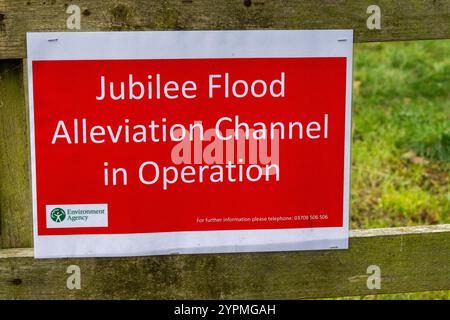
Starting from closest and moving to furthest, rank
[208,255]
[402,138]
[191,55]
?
[191,55] < [208,255] < [402,138]

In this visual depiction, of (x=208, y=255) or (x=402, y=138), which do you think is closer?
(x=208, y=255)

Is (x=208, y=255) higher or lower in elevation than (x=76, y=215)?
lower

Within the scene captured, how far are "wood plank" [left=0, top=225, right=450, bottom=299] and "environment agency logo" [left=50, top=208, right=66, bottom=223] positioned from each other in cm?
15

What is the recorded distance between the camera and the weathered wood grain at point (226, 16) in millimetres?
2090

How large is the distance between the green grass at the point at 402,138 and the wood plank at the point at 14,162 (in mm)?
1774

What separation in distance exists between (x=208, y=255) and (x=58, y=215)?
0.44m

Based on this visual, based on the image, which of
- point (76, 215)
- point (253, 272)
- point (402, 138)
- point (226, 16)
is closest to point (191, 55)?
point (226, 16)

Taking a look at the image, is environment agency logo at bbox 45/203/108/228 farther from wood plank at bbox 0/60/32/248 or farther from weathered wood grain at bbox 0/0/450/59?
weathered wood grain at bbox 0/0/450/59

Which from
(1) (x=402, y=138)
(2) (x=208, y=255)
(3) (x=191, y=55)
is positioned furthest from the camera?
(1) (x=402, y=138)

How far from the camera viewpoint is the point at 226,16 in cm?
215

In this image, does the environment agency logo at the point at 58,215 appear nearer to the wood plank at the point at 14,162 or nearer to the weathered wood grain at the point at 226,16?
the wood plank at the point at 14,162

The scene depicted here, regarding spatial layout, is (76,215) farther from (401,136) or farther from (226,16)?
(401,136)

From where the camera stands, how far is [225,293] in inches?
91.4

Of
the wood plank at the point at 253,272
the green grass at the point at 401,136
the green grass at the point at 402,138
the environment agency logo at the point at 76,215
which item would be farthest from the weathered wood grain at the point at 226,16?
the green grass at the point at 401,136
